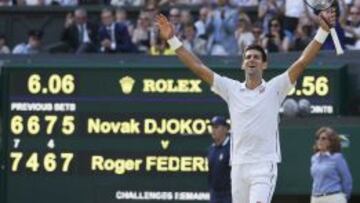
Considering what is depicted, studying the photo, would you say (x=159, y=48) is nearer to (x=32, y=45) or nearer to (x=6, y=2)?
(x=32, y=45)

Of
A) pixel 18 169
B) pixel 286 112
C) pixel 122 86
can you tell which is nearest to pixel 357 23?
pixel 286 112

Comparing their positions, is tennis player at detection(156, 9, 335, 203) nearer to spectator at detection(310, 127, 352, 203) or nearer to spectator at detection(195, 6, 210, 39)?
spectator at detection(310, 127, 352, 203)

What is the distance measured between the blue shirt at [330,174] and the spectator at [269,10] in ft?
14.4

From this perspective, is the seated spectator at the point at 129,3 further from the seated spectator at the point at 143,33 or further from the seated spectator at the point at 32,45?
the seated spectator at the point at 32,45

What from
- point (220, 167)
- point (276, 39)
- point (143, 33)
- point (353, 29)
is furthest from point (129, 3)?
point (220, 167)

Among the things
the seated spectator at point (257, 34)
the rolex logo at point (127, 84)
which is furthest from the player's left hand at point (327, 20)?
the seated spectator at point (257, 34)

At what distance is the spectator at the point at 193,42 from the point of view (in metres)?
18.5

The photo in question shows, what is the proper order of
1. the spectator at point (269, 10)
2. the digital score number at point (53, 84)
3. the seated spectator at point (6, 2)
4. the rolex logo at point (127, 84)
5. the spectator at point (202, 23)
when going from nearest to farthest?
the rolex logo at point (127, 84)
the digital score number at point (53, 84)
the spectator at point (269, 10)
the spectator at point (202, 23)
the seated spectator at point (6, 2)

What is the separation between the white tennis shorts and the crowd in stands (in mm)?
7767

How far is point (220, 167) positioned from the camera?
15.1 m

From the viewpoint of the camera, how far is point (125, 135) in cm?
1703

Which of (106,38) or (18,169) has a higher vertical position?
(106,38)

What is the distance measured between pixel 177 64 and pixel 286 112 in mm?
1579

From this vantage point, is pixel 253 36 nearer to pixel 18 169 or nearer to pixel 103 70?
pixel 103 70
